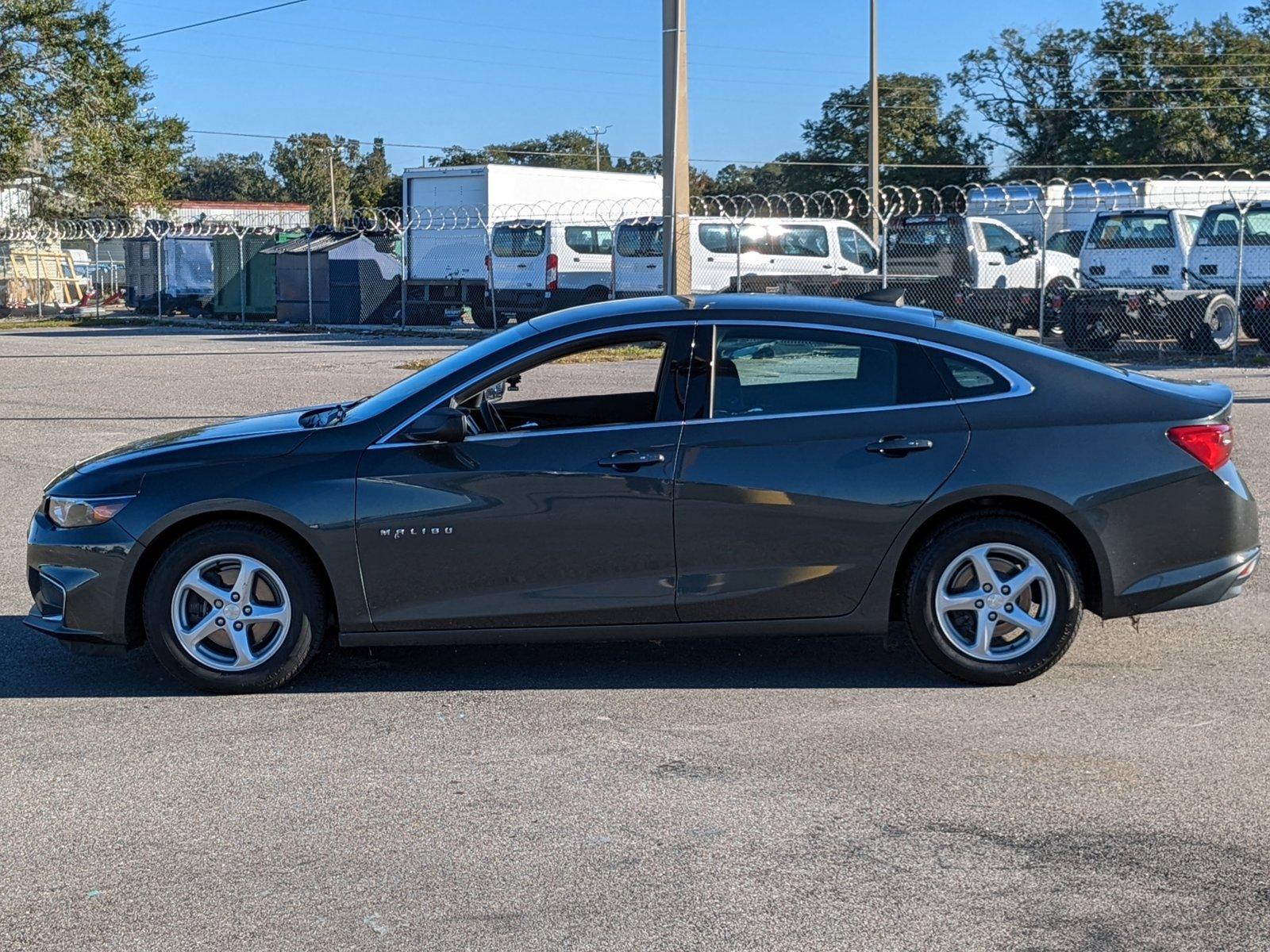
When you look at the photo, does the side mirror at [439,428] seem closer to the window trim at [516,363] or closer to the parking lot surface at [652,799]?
the window trim at [516,363]

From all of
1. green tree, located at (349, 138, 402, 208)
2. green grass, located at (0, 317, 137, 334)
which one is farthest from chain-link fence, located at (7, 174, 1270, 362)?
green tree, located at (349, 138, 402, 208)

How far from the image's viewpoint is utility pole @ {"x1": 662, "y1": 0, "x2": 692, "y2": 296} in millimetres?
19156

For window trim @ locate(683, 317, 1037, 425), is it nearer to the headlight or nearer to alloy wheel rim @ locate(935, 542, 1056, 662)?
alloy wheel rim @ locate(935, 542, 1056, 662)

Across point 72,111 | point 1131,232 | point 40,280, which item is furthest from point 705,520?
point 72,111

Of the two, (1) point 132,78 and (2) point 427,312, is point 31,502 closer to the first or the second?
(2) point 427,312

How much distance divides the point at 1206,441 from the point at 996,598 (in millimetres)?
1031

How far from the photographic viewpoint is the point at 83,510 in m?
5.82

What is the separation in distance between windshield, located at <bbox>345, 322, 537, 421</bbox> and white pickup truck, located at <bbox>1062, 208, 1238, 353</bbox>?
15.8 metres

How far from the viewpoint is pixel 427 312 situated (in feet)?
104

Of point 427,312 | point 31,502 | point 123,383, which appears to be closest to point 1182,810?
point 31,502

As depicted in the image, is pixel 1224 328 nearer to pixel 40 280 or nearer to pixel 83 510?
pixel 83 510

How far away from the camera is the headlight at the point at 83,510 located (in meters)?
5.77

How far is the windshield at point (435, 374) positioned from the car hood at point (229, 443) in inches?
10.4

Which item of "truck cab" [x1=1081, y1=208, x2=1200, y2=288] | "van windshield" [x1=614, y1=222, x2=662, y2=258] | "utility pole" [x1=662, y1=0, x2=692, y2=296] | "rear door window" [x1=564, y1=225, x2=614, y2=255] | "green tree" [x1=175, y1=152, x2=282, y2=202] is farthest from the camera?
"green tree" [x1=175, y1=152, x2=282, y2=202]
